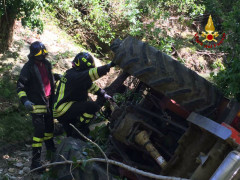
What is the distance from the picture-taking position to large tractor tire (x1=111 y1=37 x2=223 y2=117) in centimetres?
309

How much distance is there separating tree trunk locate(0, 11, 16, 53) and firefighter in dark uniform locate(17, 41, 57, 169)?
2172 mm

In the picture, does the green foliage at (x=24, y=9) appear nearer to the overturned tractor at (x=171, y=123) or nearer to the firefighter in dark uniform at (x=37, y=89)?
the firefighter in dark uniform at (x=37, y=89)

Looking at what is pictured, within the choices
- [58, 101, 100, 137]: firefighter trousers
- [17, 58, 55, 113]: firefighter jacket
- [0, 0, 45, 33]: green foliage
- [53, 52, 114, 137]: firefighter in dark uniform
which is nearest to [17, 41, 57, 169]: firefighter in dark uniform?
[17, 58, 55, 113]: firefighter jacket

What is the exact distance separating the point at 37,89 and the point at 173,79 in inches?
84.5

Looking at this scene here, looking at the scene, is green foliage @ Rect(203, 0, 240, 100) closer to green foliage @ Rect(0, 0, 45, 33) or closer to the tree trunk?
green foliage @ Rect(0, 0, 45, 33)

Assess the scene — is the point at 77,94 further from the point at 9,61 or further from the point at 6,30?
the point at 6,30

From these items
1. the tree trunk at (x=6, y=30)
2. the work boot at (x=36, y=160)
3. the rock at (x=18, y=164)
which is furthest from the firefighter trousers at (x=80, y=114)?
the tree trunk at (x=6, y=30)

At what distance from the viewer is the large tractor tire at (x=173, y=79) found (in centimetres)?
309

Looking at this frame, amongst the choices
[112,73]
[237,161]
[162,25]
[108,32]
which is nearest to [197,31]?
[162,25]

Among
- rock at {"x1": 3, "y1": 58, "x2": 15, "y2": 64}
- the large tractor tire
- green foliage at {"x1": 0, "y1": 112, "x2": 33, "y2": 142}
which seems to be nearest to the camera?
the large tractor tire

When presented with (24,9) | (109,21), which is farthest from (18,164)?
(109,21)

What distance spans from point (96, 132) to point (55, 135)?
117 centimetres

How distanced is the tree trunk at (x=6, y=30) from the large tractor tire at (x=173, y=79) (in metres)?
3.86

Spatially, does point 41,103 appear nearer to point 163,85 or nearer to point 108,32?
point 163,85
